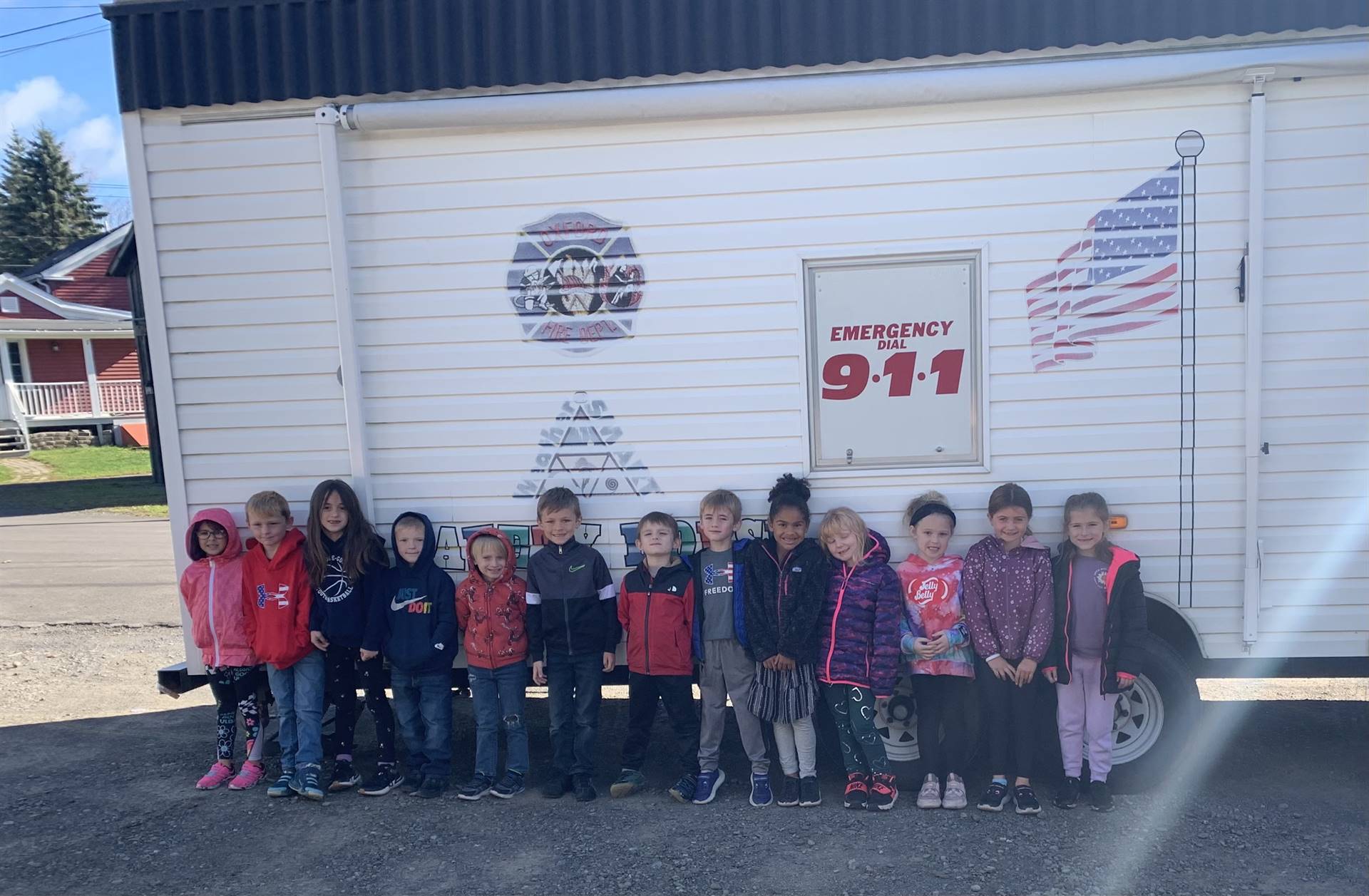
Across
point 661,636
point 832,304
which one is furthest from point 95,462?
point 832,304

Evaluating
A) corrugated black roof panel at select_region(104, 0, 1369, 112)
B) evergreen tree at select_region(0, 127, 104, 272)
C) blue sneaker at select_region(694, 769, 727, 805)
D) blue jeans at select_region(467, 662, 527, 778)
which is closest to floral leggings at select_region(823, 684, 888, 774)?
blue sneaker at select_region(694, 769, 727, 805)

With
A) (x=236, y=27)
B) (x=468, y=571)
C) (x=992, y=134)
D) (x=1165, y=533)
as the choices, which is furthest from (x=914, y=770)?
(x=236, y=27)

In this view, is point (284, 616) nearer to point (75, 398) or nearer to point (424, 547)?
point (424, 547)

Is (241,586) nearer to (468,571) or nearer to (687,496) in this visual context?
(468,571)

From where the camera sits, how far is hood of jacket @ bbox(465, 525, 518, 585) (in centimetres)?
407

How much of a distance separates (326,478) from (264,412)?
0.41m

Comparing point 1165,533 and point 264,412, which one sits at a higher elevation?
point 264,412

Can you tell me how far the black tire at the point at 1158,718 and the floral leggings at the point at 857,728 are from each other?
102 centimetres

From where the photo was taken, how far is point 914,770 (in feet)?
13.4

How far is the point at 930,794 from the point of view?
12.8 ft

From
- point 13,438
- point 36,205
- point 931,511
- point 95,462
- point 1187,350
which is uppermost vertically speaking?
point 36,205

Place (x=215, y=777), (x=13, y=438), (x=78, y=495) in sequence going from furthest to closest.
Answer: (x=13, y=438), (x=78, y=495), (x=215, y=777)

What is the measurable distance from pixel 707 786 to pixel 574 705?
0.71 meters

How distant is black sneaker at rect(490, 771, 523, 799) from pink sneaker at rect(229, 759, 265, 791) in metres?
1.20
